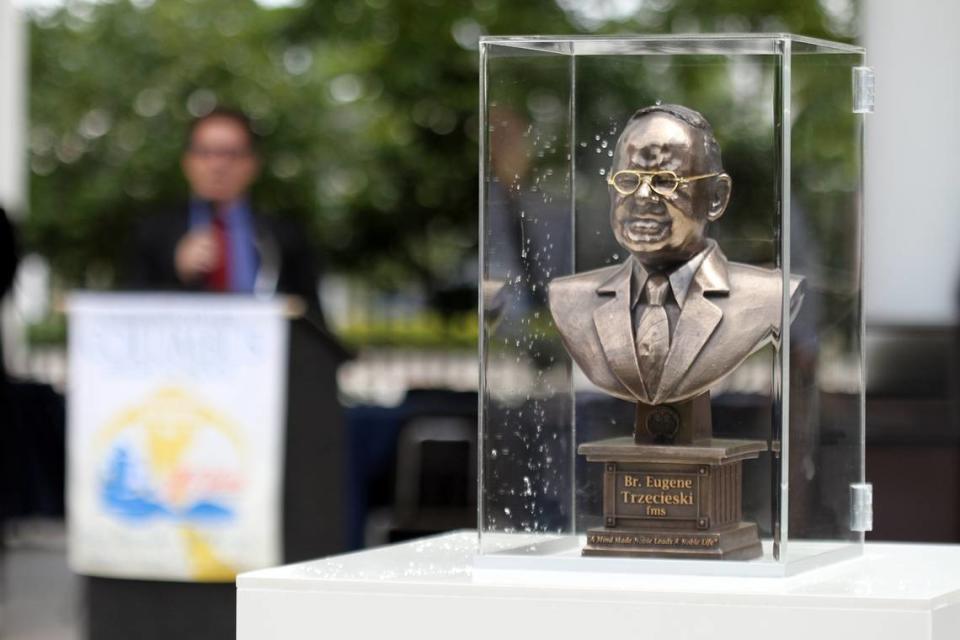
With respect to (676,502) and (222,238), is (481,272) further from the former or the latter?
(222,238)

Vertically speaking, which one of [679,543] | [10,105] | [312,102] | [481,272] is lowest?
[679,543]

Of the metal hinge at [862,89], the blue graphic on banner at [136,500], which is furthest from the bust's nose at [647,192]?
the blue graphic on banner at [136,500]

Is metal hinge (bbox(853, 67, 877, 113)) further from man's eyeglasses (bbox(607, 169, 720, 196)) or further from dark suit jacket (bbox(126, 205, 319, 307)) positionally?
dark suit jacket (bbox(126, 205, 319, 307))

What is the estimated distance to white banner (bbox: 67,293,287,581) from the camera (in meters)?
5.07

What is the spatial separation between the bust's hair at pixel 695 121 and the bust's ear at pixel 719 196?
18mm

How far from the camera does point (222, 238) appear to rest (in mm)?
5734

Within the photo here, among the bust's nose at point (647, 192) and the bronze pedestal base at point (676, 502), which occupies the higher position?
the bust's nose at point (647, 192)

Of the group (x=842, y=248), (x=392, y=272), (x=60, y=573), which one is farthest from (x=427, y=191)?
(x=842, y=248)

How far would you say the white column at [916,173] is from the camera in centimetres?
726

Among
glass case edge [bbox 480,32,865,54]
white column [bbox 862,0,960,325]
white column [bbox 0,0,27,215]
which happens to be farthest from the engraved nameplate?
white column [bbox 0,0,27,215]

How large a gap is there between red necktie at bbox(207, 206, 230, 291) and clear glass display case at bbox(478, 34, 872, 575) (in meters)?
2.64

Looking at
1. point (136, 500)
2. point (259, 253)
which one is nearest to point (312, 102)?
point (259, 253)

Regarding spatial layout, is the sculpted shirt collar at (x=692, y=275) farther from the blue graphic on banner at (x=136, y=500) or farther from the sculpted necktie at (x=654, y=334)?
the blue graphic on banner at (x=136, y=500)

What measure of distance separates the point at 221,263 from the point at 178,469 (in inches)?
31.9
